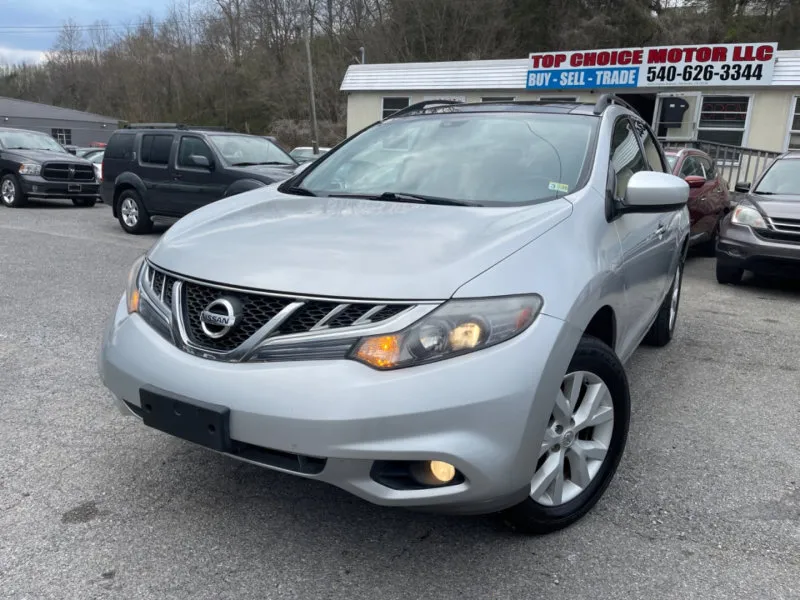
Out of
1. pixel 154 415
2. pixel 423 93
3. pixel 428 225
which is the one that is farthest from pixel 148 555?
pixel 423 93

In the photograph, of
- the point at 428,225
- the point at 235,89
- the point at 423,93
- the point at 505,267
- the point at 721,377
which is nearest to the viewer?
the point at 505,267

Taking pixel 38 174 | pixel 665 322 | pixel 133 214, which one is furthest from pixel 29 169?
pixel 665 322

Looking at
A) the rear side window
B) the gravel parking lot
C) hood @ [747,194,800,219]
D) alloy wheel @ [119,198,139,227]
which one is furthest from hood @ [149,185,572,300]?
alloy wheel @ [119,198,139,227]

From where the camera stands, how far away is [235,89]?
177 feet

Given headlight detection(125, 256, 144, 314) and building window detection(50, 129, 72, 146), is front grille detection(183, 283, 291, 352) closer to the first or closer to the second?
headlight detection(125, 256, 144, 314)

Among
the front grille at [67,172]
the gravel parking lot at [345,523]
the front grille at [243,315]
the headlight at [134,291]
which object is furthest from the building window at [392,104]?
the front grille at [243,315]

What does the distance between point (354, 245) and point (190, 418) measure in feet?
2.64

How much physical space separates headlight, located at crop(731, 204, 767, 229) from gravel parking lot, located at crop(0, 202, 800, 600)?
12.5 ft

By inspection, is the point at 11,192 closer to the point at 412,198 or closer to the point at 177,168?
the point at 177,168

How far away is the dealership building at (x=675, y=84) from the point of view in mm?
16047

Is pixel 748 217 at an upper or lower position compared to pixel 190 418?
upper

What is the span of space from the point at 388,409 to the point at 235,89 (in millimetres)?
56516

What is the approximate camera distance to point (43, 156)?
1450 cm

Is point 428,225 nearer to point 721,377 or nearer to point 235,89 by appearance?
point 721,377
